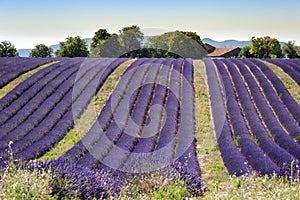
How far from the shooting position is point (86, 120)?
16391mm

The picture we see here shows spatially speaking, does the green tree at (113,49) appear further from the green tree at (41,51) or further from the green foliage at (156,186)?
the green foliage at (156,186)

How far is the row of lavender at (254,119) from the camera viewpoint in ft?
36.9

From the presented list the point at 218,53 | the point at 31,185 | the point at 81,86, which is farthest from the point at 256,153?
the point at 218,53

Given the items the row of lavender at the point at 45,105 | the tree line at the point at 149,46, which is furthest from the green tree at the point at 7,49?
the row of lavender at the point at 45,105

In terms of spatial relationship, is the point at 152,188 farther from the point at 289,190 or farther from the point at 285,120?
the point at 285,120

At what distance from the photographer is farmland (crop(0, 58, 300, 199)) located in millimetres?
8297

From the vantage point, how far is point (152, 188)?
25.6 ft

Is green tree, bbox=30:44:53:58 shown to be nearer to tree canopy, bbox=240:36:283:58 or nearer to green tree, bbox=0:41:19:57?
green tree, bbox=0:41:19:57

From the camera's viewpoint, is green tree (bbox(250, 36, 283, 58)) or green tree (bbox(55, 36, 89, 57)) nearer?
green tree (bbox(250, 36, 283, 58))

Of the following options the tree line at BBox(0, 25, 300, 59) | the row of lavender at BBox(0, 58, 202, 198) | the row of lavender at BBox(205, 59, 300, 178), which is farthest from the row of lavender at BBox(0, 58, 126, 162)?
the tree line at BBox(0, 25, 300, 59)

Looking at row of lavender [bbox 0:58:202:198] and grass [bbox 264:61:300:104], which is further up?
grass [bbox 264:61:300:104]

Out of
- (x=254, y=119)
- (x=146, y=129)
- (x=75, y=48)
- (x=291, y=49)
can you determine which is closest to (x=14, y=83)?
(x=146, y=129)

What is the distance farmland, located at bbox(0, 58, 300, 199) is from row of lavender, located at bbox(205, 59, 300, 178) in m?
0.04

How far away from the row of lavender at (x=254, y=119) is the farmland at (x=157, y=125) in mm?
44
